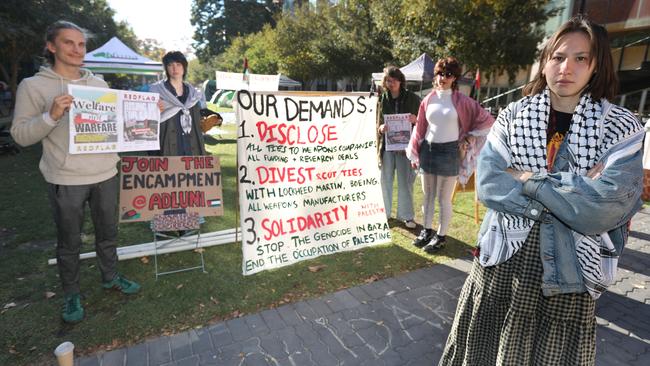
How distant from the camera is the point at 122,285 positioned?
3.32m

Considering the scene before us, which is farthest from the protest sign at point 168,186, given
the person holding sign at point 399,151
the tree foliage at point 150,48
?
the tree foliage at point 150,48

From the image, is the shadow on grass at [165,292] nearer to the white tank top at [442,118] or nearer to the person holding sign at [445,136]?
the person holding sign at [445,136]

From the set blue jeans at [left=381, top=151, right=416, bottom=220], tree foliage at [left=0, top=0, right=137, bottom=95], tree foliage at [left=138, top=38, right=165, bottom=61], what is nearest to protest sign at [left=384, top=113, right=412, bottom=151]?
blue jeans at [left=381, top=151, right=416, bottom=220]

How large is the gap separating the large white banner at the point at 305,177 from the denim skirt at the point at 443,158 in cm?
61

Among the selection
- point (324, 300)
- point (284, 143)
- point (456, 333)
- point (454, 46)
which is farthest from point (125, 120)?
point (454, 46)

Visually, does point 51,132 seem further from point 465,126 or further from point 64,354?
point 465,126

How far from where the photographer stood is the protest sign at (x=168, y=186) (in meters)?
3.65

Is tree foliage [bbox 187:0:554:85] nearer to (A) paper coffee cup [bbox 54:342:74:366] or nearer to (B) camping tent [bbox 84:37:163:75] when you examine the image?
(B) camping tent [bbox 84:37:163:75]

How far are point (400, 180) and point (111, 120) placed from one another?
3.39m

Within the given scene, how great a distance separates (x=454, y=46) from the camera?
44.1 ft

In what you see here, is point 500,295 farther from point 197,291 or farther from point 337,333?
point 197,291

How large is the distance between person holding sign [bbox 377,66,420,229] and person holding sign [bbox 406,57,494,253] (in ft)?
1.87

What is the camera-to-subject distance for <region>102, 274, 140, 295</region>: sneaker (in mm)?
3301

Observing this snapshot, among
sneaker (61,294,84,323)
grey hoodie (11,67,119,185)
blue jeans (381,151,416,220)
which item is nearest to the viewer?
grey hoodie (11,67,119,185)
